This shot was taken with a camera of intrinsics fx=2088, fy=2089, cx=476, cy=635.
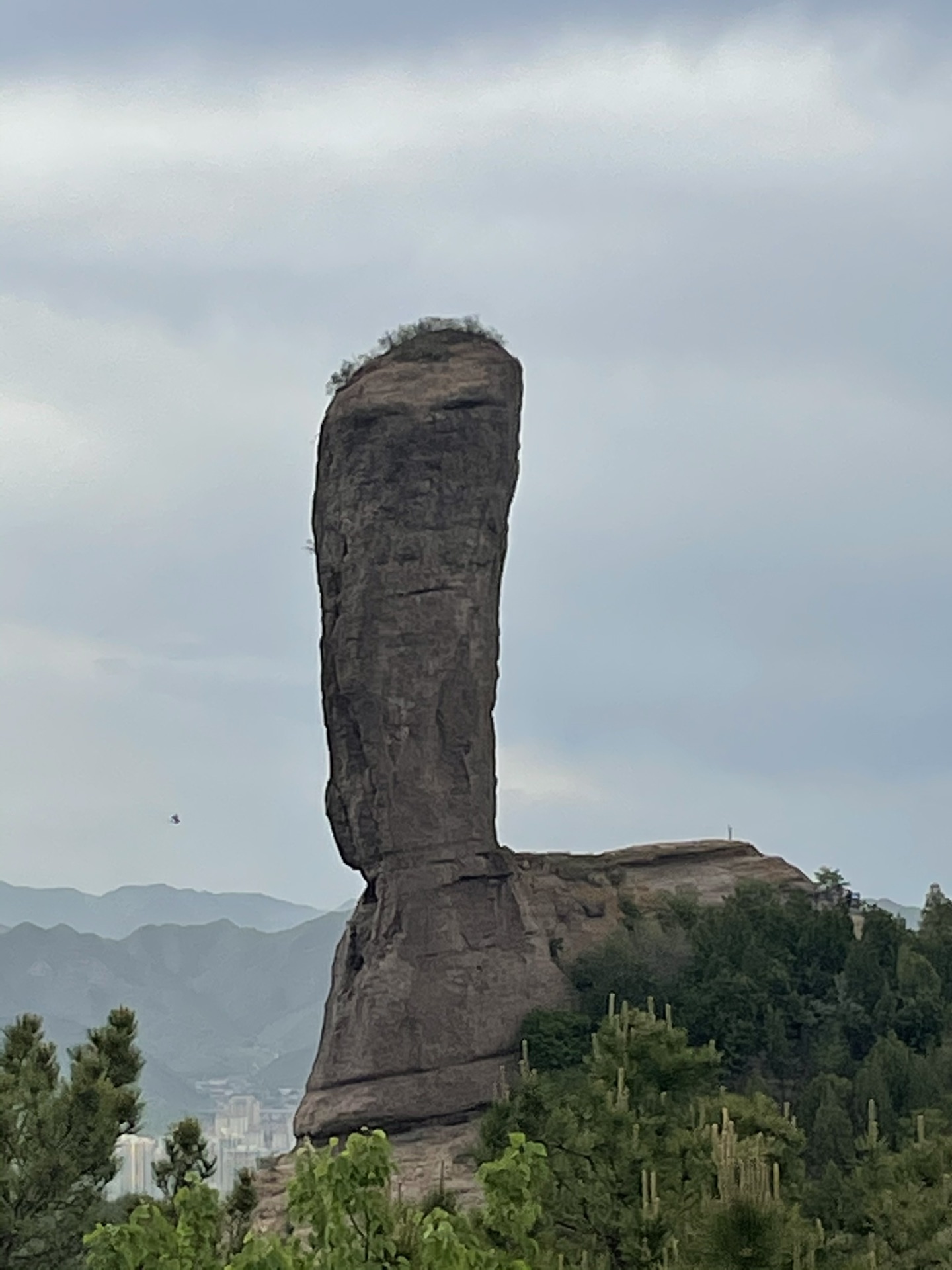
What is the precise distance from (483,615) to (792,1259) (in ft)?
104

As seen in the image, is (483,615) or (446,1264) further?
(483,615)

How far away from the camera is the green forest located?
1382 centimetres

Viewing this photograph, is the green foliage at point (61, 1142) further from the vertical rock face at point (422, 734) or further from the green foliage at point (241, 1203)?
the vertical rock face at point (422, 734)

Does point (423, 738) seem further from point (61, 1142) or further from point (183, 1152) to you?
point (61, 1142)

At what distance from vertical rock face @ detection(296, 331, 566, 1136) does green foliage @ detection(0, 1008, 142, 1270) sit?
80.8 ft

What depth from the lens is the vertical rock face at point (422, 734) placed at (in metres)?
48.2

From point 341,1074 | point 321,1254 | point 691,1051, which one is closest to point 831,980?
point 341,1074

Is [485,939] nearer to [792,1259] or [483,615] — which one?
[483,615]

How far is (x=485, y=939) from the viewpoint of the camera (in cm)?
4909

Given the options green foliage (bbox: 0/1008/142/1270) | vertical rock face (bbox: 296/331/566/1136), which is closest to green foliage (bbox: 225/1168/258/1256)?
green foliage (bbox: 0/1008/142/1270)

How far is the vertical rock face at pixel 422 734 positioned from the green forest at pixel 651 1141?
2.13 metres

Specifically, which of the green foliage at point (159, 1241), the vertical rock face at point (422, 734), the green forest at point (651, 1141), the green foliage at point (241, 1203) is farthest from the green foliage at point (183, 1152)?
the vertical rock face at point (422, 734)

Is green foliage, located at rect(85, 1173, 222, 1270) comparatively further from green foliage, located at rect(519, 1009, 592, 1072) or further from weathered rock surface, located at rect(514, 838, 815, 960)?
weathered rock surface, located at rect(514, 838, 815, 960)

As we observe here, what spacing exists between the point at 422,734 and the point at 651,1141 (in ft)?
82.1
